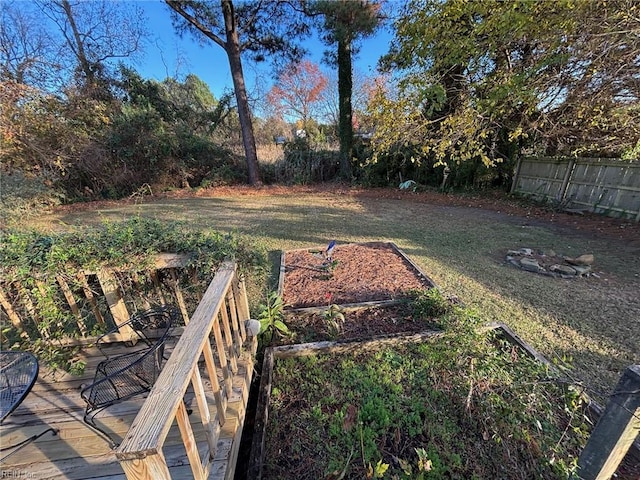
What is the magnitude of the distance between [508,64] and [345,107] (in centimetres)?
770

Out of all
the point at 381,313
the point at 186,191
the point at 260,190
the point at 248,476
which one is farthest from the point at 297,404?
the point at 186,191

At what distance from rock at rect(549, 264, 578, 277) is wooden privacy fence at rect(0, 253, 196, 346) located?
4921mm

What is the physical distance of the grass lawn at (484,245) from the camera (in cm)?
261

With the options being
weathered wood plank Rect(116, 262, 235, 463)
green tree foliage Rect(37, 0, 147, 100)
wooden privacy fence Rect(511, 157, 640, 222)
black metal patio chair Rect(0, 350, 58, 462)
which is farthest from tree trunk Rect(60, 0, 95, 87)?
wooden privacy fence Rect(511, 157, 640, 222)

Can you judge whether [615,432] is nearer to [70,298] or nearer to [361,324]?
[361,324]

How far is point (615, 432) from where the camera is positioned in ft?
3.71

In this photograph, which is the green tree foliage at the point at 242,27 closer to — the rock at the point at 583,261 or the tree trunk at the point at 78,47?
the tree trunk at the point at 78,47

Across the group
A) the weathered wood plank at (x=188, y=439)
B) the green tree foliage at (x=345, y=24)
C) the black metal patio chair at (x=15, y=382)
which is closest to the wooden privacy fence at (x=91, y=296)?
the black metal patio chair at (x=15, y=382)

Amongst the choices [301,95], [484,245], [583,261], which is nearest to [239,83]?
[484,245]

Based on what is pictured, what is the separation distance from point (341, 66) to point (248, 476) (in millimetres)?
12756

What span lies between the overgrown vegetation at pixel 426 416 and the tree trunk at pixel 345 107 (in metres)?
10.9

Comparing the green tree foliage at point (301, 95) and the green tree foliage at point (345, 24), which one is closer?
the green tree foliage at point (345, 24)

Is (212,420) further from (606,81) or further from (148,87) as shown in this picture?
(148,87)

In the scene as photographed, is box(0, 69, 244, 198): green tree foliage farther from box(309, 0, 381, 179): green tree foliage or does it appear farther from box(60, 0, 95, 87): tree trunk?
box(309, 0, 381, 179): green tree foliage
